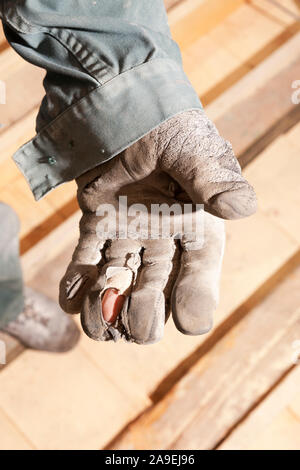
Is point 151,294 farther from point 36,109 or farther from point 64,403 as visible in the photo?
point 36,109

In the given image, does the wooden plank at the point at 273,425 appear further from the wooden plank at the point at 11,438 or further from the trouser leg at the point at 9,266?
the trouser leg at the point at 9,266

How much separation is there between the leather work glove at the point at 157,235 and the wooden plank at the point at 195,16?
970mm

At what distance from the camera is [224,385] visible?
4.17ft

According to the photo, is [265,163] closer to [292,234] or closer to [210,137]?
[292,234]

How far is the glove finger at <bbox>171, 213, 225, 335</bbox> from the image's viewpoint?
71 cm

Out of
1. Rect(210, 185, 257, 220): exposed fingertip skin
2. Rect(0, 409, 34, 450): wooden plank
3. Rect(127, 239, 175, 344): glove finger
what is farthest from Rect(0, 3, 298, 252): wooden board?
Rect(210, 185, 257, 220): exposed fingertip skin

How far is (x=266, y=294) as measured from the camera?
1.39m

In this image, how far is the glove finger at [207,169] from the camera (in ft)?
2.09

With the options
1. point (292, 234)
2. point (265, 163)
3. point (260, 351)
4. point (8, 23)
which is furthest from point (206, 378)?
point (8, 23)

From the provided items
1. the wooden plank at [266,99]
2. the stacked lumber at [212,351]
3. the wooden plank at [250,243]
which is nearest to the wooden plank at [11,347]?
the stacked lumber at [212,351]

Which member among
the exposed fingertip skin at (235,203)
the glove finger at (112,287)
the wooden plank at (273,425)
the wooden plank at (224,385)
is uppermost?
the exposed fingertip skin at (235,203)

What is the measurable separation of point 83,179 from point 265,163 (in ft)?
2.64

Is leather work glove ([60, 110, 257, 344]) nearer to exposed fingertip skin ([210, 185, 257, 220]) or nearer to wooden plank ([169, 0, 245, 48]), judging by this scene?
exposed fingertip skin ([210, 185, 257, 220])

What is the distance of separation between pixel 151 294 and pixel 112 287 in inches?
2.5
